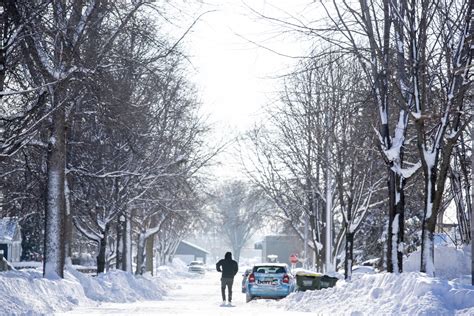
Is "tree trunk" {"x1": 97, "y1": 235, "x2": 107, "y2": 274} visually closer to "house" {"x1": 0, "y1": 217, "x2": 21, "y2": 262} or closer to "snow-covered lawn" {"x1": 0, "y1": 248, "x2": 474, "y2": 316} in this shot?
"snow-covered lawn" {"x1": 0, "y1": 248, "x2": 474, "y2": 316}

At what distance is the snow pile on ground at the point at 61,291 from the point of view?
1836 cm

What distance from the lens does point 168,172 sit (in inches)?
1710

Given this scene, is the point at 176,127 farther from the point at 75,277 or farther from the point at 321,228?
the point at 75,277

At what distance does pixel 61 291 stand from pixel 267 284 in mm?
10334

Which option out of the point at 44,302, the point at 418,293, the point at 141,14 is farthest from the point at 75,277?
the point at 418,293

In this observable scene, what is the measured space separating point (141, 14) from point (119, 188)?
1889 centimetres

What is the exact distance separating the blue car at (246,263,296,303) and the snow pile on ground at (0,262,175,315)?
4.36 m

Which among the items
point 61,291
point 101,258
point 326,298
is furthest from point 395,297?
point 101,258

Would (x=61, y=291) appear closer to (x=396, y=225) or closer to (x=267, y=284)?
(x=396, y=225)

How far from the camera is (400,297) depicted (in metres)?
17.4

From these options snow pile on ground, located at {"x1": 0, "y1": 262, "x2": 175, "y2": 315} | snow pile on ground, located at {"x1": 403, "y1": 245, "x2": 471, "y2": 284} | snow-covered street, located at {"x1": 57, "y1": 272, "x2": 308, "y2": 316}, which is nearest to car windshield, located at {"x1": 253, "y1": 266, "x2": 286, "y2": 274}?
snow-covered street, located at {"x1": 57, "y1": 272, "x2": 308, "y2": 316}

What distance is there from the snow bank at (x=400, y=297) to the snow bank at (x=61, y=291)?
21.0 feet

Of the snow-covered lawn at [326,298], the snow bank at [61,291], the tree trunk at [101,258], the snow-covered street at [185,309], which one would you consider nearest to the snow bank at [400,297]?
the snow-covered lawn at [326,298]

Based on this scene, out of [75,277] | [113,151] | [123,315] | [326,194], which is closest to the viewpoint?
[123,315]
